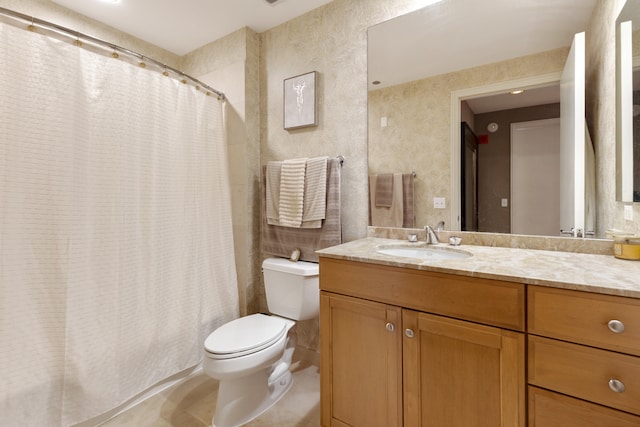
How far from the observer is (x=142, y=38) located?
2275 mm

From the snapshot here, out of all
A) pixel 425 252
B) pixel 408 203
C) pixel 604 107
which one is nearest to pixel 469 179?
pixel 408 203

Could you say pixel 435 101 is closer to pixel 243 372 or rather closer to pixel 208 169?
pixel 208 169

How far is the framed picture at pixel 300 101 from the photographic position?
1907 millimetres

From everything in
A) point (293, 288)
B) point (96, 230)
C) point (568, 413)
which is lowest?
point (568, 413)

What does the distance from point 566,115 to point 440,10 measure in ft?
2.65

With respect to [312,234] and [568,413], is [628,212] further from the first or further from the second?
[312,234]

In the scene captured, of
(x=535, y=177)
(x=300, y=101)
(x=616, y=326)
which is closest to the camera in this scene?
(x=616, y=326)

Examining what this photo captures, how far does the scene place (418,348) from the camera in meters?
1.08

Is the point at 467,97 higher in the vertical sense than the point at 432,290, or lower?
higher

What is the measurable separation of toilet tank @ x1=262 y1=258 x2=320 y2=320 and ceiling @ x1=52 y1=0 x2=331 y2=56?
5.40ft

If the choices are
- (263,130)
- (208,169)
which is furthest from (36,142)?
(263,130)

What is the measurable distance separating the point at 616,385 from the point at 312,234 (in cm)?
139

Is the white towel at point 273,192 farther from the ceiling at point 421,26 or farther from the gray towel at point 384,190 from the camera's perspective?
the ceiling at point 421,26

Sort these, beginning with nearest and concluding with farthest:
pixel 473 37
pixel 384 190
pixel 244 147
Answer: pixel 473 37
pixel 384 190
pixel 244 147
